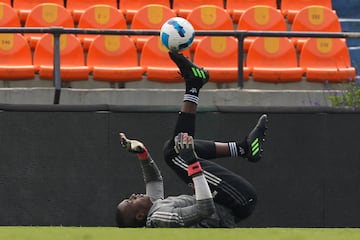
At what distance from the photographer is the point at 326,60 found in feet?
39.3

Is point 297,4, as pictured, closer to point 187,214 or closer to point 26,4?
point 26,4

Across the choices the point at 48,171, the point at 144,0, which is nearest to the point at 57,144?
the point at 48,171

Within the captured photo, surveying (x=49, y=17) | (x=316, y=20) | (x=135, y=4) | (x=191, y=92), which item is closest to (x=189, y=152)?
(x=191, y=92)

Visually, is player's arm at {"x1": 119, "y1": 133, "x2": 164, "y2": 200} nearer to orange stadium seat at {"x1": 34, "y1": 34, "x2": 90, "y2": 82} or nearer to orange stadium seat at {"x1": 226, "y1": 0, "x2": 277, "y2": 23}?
orange stadium seat at {"x1": 34, "y1": 34, "x2": 90, "y2": 82}

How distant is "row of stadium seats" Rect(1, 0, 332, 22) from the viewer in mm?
13750

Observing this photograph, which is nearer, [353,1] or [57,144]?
[57,144]

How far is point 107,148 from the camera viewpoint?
10.3 meters

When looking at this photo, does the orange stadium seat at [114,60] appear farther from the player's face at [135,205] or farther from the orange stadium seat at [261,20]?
the player's face at [135,205]

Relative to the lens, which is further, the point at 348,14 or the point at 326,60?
the point at 348,14

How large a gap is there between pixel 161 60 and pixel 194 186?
441cm

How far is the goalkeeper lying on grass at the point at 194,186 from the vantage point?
7242 mm

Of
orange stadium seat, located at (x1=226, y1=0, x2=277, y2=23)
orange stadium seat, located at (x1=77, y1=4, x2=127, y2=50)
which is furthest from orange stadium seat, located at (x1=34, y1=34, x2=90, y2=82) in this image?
orange stadium seat, located at (x1=226, y1=0, x2=277, y2=23)

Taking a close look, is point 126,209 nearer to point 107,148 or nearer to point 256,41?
point 107,148

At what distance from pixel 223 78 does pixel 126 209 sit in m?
4.01
